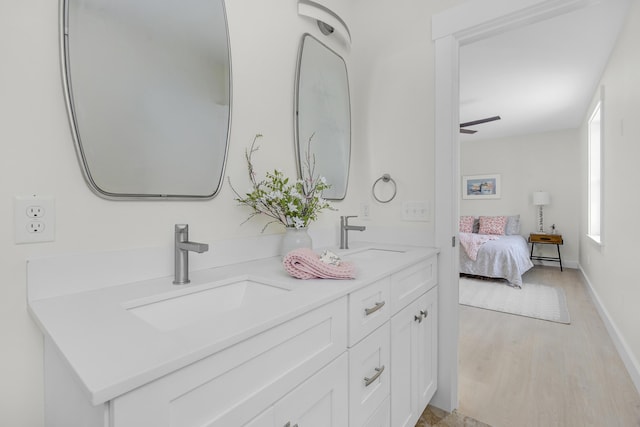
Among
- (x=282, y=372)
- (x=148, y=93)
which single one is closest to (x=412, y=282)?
(x=282, y=372)

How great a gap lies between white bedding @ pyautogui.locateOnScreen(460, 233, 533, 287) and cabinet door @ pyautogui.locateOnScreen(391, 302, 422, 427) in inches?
136

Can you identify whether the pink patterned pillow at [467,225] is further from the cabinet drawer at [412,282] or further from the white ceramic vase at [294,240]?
the white ceramic vase at [294,240]

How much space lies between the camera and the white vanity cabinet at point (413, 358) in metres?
1.25

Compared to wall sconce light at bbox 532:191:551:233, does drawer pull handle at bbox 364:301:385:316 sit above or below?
below

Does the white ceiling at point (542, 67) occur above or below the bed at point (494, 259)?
above

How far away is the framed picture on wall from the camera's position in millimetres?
6098

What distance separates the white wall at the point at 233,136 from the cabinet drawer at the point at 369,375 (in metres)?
0.65

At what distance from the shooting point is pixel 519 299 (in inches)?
144

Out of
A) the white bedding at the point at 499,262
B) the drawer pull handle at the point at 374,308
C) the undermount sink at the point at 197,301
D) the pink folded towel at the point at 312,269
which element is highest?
the pink folded towel at the point at 312,269

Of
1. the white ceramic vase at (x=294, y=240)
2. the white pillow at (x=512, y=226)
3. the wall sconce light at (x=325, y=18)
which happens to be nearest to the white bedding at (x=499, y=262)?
the white pillow at (x=512, y=226)

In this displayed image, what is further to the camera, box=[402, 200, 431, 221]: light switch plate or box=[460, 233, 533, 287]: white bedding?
box=[460, 233, 533, 287]: white bedding

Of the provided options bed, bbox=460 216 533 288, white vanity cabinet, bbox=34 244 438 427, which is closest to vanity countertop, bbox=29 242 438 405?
white vanity cabinet, bbox=34 244 438 427

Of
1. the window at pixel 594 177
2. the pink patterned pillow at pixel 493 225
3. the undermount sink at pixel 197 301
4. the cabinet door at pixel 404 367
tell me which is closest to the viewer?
the undermount sink at pixel 197 301

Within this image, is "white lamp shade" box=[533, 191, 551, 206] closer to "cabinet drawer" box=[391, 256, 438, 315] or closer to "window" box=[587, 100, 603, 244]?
"window" box=[587, 100, 603, 244]
